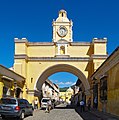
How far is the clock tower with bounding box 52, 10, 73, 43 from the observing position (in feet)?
135

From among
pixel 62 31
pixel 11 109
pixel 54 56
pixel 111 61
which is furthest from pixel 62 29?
pixel 11 109

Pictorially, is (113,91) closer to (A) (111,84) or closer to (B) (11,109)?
(A) (111,84)

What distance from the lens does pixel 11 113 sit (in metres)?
19.3

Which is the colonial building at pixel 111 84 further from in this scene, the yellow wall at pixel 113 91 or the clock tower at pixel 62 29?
the clock tower at pixel 62 29

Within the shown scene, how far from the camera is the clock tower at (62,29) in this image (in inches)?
1618

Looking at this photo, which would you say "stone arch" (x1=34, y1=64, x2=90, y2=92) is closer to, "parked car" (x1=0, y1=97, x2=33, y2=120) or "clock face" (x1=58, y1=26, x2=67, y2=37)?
"clock face" (x1=58, y1=26, x2=67, y2=37)

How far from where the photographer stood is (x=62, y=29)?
41.8 m

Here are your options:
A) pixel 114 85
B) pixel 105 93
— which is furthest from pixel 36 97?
pixel 114 85

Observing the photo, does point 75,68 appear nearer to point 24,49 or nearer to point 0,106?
point 24,49

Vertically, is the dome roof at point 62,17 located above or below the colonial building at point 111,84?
above

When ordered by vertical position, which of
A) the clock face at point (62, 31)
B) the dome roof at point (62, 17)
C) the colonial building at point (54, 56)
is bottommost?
the colonial building at point (54, 56)

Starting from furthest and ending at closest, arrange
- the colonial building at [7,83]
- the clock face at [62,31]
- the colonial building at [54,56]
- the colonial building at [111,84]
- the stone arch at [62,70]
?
the clock face at [62,31] < the stone arch at [62,70] < the colonial building at [54,56] < the colonial building at [7,83] < the colonial building at [111,84]

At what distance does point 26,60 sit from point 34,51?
1.75 m

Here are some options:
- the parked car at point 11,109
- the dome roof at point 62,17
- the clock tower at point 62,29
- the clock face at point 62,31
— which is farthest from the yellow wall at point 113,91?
the dome roof at point 62,17
